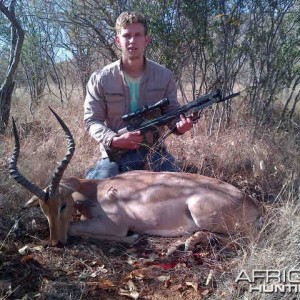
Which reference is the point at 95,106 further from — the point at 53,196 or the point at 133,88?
the point at 53,196

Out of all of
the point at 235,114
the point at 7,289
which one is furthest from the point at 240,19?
the point at 7,289

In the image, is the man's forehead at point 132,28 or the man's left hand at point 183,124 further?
the man's forehead at point 132,28

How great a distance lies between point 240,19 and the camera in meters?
6.70

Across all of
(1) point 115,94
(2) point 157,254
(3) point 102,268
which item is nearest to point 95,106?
(1) point 115,94

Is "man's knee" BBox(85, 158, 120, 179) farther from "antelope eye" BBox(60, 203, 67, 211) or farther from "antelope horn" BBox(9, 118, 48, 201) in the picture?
"antelope horn" BBox(9, 118, 48, 201)

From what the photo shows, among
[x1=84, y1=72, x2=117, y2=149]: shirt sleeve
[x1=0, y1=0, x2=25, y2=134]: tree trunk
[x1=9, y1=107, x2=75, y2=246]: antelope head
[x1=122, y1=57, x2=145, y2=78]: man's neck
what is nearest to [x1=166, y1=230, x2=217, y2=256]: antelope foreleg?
[x1=9, y1=107, x2=75, y2=246]: antelope head

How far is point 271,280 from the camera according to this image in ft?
9.36

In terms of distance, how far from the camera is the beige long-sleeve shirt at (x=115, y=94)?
5.21 meters

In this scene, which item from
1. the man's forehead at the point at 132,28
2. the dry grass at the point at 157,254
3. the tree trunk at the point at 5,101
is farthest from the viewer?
the tree trunk at the point at 5,101

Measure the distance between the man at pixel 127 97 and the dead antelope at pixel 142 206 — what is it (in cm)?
70

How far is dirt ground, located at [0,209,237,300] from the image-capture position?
3.09 metres

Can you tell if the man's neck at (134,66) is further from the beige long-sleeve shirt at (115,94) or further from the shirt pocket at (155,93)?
the shirt pocket at (155,93)

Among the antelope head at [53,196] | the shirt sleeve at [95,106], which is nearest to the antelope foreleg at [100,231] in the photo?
the antelope head at [53,196]

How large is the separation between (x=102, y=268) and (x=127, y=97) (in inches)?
Result: 92.9
